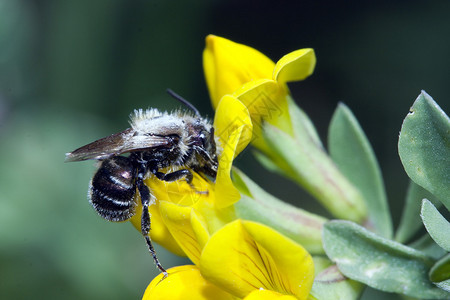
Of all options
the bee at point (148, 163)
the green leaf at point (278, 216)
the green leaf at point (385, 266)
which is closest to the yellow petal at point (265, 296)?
the green leaf at point (385, 266)

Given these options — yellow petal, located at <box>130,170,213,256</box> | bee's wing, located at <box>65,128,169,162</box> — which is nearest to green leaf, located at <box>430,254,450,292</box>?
yellow petal, located at <box>130,170,213,256</box>

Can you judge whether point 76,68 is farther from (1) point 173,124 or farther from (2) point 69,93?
(1) point 173,124

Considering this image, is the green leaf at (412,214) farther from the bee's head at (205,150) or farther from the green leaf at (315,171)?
the bee's head at (205,150)

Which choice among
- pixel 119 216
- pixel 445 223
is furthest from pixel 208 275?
pixel 445 223

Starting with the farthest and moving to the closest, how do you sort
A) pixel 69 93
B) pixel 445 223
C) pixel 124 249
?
pixel 69 93 → pixel 124 249 → pixel 445 223

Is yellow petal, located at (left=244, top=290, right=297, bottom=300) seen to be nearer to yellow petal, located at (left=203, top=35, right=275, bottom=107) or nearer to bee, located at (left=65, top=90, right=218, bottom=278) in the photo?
bee, located at (left=65, top=90, right=218, bottom=278)
